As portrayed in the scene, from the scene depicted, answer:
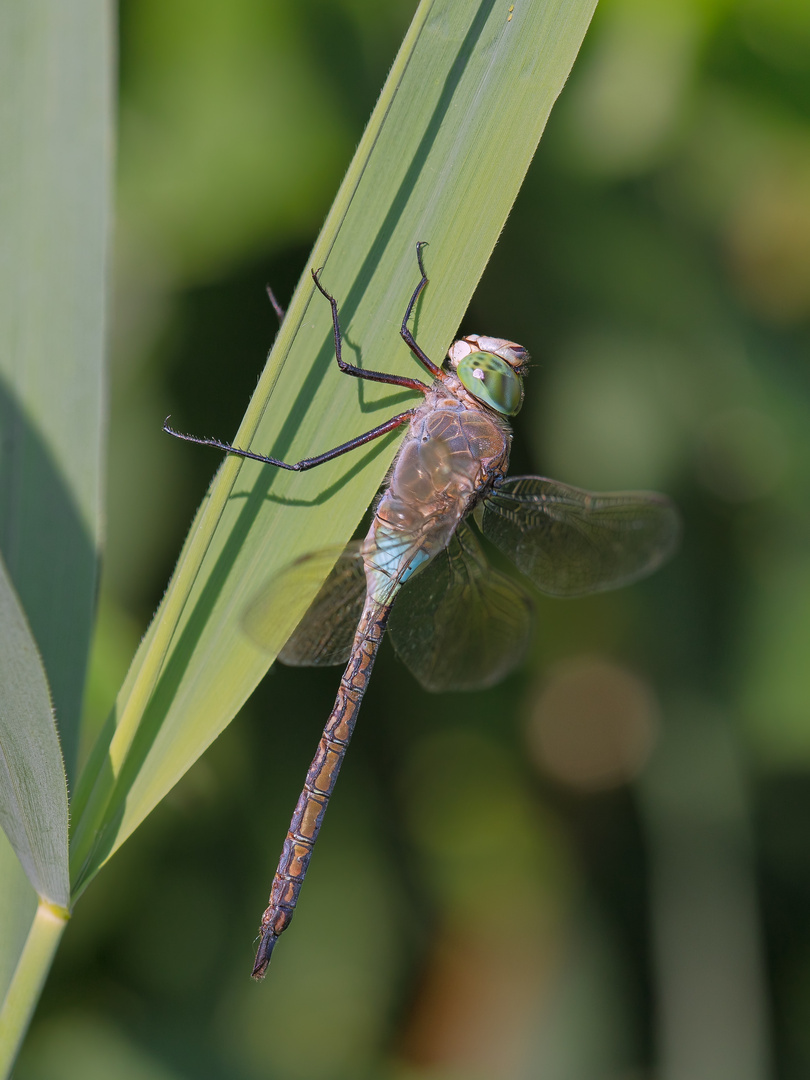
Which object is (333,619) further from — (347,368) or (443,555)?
(347,368)

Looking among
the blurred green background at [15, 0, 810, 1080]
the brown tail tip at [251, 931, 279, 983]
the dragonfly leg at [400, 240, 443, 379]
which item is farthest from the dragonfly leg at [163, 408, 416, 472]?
the blurred green background at [15, 0, 810, 1080]

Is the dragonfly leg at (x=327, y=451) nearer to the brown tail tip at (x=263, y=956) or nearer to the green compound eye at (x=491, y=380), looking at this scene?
the green compound eye at (x=491, y=380)

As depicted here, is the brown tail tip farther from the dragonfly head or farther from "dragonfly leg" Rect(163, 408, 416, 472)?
the dragonfly head

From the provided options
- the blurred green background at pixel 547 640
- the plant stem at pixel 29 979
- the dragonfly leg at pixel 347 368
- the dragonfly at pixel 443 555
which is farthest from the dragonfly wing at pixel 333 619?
the blurred green background at pixel 547 640

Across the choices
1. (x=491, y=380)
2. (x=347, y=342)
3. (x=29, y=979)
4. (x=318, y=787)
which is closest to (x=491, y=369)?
(x=491, y=380)

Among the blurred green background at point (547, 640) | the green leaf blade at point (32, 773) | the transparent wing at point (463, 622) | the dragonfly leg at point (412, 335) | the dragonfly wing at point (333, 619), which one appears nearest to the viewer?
the green leaf blade at point (32, 773)

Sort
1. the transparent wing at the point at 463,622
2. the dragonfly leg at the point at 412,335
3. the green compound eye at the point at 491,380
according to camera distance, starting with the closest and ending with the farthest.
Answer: the dragonfly leg at the point at 412,335
the green compound eye at the point at 491,380
the transparent wing at the point at 463,622

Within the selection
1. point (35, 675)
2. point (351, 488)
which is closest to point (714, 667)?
point (351, 488)

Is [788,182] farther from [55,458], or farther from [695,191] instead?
[55,458]
